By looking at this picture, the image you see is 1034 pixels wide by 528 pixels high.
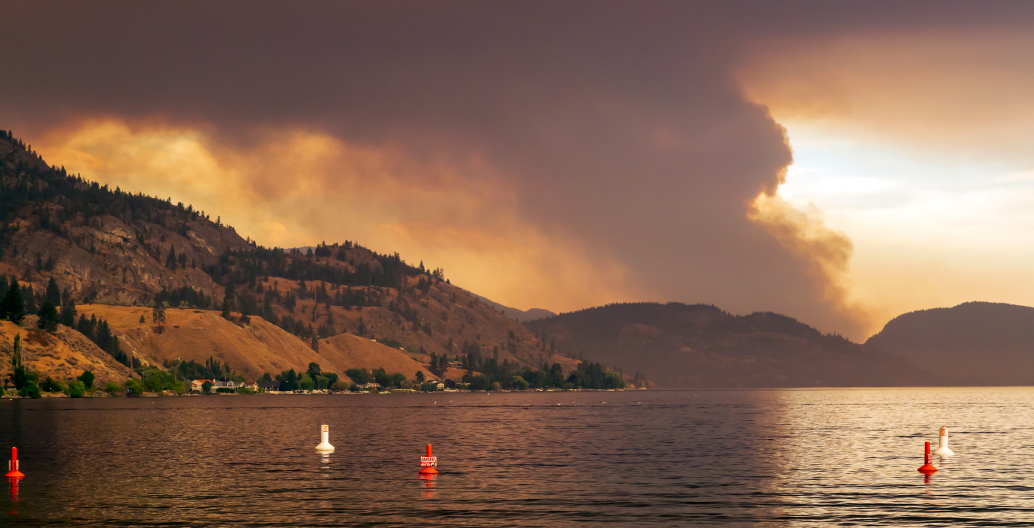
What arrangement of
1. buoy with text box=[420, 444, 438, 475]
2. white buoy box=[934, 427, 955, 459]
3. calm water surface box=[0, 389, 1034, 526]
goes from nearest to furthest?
calm water surface box=[0, 389, 1034, 526], buoy with text box=[420, 444, 438, 475], white buoy box=[934, 427, 955, 459]

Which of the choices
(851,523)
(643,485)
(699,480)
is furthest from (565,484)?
(851,523)

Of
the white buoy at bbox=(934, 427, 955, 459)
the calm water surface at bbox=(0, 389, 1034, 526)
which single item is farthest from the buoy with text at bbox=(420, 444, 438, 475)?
the white buoy at bbox=(934, 427, 955, 459)

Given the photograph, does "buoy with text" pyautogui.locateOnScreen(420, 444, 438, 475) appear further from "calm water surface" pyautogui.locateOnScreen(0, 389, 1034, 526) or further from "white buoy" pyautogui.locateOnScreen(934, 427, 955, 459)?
"white buoy" pyautogui.locateOnScreen(934, 427, 955, 459)

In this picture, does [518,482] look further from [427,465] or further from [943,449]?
[943,449]

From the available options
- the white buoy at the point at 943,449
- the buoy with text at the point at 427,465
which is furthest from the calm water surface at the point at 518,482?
the white buoy at the point at 943,449

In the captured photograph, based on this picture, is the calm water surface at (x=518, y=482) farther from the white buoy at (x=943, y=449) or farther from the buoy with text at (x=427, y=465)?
the white buoy at (x=943, y=449)

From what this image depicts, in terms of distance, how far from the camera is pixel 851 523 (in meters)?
42.8

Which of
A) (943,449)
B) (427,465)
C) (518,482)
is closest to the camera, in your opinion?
(518,482)

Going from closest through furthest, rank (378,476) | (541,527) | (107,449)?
(541,527) < (378,476) < (107,449)

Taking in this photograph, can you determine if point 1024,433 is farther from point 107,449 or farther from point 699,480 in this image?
point 107,449

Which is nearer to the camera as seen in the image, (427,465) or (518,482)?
(518,482)

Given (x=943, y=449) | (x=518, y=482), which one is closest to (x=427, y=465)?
(x=518, y=482)

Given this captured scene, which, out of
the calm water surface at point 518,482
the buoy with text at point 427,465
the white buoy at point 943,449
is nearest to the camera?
the calm water surface at point 518,482

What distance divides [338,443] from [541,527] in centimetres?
6547
